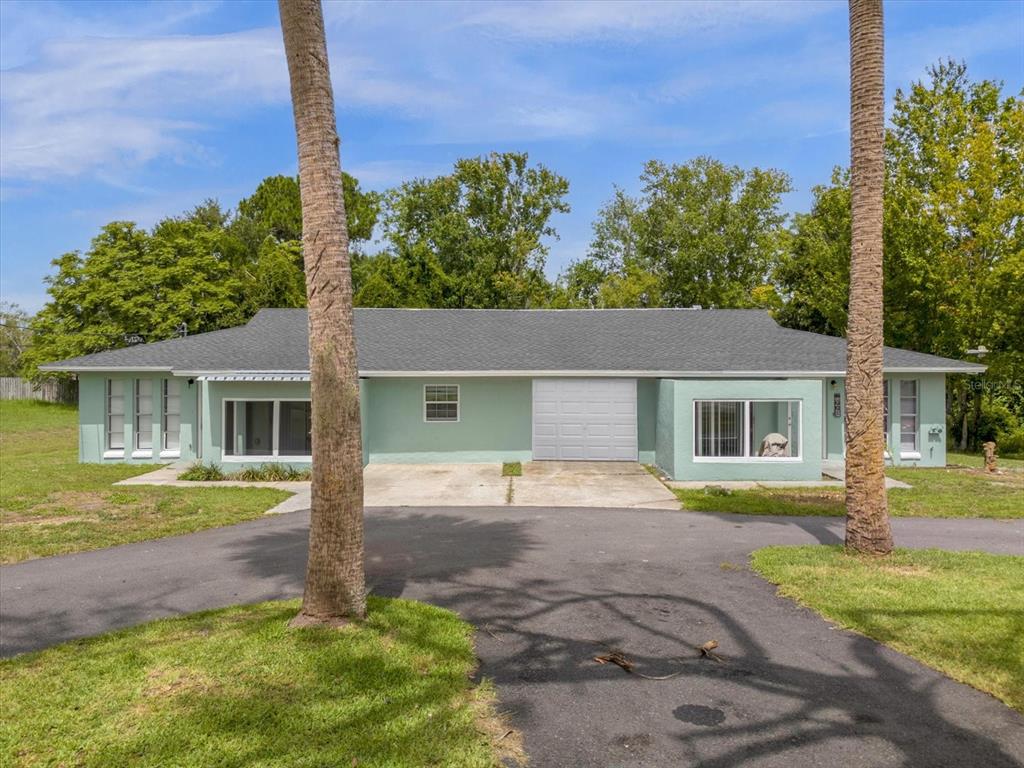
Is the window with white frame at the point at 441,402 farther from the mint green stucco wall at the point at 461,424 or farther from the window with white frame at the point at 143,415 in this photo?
the window with white frame at the point at 143,415

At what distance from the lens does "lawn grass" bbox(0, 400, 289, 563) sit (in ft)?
34.5

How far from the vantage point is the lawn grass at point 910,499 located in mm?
12539

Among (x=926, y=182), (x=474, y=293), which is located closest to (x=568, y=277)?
(x=474, y=293)

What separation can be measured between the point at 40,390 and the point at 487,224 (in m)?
29.6

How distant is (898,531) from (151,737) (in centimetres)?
1056

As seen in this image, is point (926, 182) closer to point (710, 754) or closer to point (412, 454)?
point (412, 454)

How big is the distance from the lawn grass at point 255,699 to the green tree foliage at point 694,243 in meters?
37.5

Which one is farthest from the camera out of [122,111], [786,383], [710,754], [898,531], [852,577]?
[122,111]

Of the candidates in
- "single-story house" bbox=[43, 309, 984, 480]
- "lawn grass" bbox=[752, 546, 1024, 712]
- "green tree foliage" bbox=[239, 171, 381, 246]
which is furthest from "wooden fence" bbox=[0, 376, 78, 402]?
"lawn grass" bbox=[752, 546, 1024, 712]

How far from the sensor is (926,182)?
81.7 ft

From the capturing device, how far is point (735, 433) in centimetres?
1692

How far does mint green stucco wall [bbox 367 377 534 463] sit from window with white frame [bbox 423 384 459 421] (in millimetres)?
123

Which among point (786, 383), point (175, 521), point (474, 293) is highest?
point (474, 293)

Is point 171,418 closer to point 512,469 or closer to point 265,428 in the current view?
point 265,428
